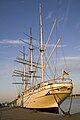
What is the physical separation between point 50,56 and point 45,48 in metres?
3.58

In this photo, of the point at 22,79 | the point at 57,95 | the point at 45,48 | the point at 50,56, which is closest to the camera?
the point at 57,95

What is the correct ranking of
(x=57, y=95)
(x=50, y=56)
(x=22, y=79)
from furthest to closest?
(x=22, y=79) < (x=50, y=56) < (x=57, y=95)

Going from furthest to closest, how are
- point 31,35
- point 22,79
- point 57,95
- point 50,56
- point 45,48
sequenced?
point 22,79
point 31,35
point 45,48
point 50,56
point 57,95

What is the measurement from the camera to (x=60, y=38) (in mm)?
39062

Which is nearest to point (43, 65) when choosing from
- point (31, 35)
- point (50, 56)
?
point (50, 56)

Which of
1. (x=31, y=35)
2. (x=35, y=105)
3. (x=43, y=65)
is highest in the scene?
(x=31, y=35)

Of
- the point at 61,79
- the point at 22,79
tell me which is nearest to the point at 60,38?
the point at 61,79

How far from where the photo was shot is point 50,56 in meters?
39.0

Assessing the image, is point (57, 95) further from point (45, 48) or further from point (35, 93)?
point (45, 48)

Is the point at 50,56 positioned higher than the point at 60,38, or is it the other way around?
the point at 60,38

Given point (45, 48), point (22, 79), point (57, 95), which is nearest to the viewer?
point (57, 95)

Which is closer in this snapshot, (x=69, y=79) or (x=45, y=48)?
(x=69, y=79)

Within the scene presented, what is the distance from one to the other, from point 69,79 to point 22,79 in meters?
40.2

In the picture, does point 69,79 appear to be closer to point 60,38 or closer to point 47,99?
point 47,99
